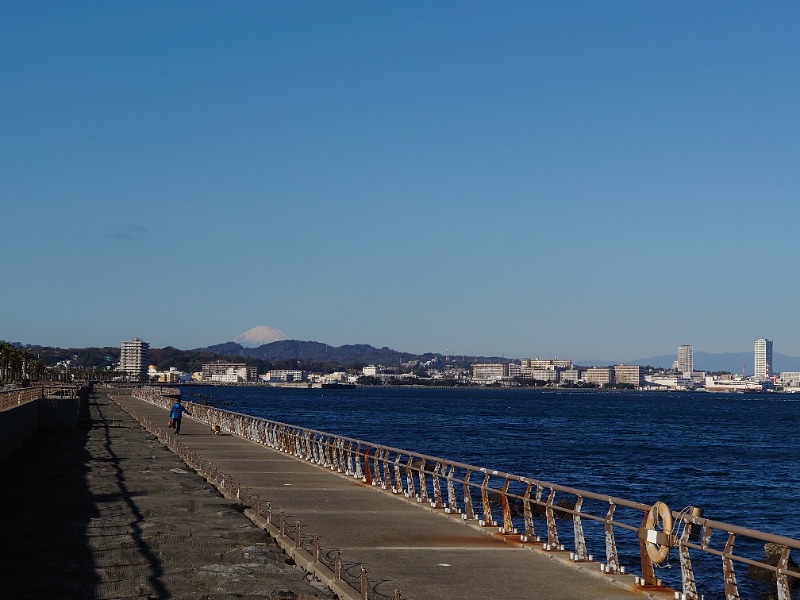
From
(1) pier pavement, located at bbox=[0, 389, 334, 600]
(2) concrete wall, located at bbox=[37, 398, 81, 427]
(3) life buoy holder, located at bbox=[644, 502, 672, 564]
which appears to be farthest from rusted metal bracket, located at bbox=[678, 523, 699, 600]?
(2) concrete wall, located at bbox=[37, 398, 81, 427]

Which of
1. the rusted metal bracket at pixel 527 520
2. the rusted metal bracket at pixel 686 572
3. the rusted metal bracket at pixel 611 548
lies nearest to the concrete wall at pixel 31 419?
the rusted metal bracket at pixel 527 520

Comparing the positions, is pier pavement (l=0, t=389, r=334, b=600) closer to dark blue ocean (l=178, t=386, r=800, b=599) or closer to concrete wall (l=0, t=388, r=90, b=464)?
concrete wall (l=0, t=388, r=90, b=464)

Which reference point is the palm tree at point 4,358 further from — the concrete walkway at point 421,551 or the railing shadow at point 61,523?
the concrete walkway at point 421,551

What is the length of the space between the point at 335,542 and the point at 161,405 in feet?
213

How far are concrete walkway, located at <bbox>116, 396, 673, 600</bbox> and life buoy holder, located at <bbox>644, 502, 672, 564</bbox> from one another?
1.42ft

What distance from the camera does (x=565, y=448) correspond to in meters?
67.6

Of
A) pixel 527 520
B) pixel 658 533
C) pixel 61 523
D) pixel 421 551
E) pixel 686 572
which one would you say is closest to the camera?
pixel 686 572

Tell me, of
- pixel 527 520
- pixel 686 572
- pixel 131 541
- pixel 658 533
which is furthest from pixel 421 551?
pixel 686 572

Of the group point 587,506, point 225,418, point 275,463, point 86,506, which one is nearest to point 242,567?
point 86,506

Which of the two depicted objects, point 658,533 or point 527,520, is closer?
point 658,533

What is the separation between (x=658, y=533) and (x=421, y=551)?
3.89 metres

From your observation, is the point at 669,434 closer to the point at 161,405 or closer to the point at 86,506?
the point at 161,405

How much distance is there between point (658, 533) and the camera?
11.7 meters

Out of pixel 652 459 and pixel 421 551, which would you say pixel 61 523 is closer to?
pixel 421 551
